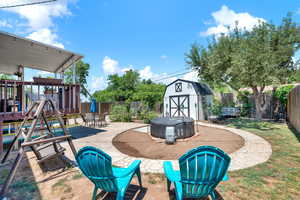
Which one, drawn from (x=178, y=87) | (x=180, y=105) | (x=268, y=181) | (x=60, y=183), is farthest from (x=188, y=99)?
(x=60, y=183)

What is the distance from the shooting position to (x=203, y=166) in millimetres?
1575

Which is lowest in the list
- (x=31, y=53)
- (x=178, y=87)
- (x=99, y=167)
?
(x=99, y=167)

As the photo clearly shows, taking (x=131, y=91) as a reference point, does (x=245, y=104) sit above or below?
below

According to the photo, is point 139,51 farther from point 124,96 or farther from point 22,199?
point 22,199

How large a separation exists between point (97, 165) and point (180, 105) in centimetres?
1120

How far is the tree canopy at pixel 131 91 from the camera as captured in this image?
54.8 ft

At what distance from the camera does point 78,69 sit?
24.0 meters

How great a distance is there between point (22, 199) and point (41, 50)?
18.2 ft

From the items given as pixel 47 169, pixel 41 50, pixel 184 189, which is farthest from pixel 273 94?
pixel 41 50

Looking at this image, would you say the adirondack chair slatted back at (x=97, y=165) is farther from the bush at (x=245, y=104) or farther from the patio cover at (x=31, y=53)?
the bush at (x=245, y=104)

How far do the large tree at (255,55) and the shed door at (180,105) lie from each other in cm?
290

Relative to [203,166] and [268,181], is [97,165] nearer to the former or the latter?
[203,166]

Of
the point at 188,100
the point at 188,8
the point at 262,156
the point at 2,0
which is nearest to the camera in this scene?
the point at 262,156

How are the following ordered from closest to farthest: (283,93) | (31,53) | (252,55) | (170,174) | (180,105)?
(170,174) → (31,53) → (252,55) → (283,93) → (180,105)
